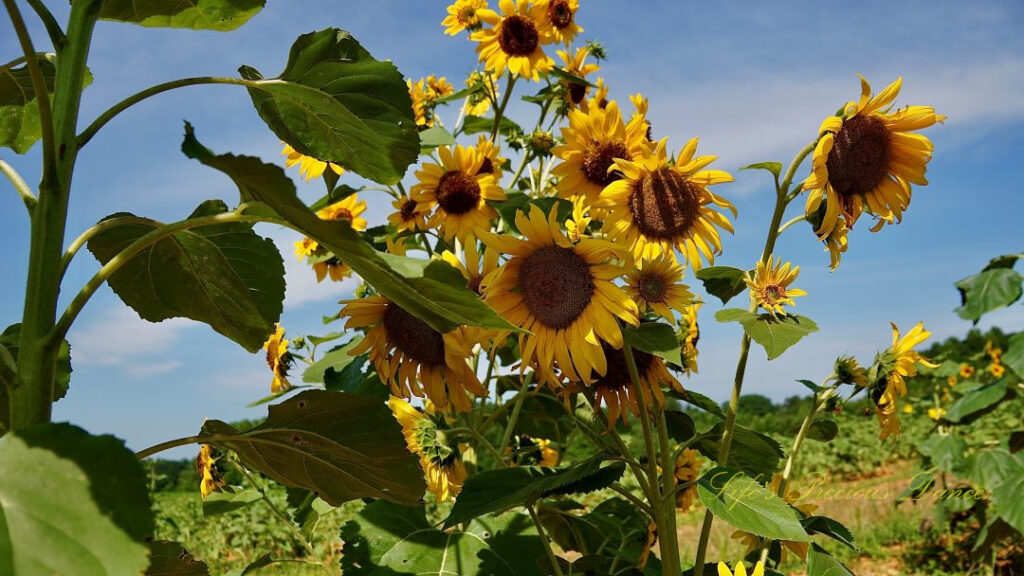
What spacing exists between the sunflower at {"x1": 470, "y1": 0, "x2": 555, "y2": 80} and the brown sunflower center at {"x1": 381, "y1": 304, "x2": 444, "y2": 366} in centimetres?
114

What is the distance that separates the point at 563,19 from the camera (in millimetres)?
2395

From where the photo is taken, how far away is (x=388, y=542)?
54.5 inches

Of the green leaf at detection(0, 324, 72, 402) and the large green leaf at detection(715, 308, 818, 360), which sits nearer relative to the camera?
the green leaf at detection(0, 324, 72, 402)

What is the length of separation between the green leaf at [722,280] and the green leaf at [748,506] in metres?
0.37

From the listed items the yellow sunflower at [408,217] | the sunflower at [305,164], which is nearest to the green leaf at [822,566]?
the yellow sunflower at [408,217]

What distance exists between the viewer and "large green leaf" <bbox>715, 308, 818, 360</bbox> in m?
1.22

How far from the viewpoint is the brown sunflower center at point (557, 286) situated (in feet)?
3.73

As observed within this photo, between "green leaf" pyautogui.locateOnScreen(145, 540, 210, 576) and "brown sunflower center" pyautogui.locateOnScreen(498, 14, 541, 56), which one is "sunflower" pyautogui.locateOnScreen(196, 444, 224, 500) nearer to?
"green leaf" pyautogui.locateOnScreen(145, 540, 210, 576)

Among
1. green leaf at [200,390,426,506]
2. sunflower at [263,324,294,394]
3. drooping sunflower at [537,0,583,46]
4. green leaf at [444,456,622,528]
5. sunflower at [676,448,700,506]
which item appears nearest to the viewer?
green leaf at [200,390,426,506]

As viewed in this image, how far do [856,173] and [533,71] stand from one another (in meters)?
1.08

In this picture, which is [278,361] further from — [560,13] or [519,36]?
[560,13]

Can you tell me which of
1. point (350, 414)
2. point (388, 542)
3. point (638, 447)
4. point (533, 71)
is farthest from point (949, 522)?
point (350, 414)

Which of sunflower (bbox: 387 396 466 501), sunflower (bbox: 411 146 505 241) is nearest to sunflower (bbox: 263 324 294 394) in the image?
sunflower (bbox: 411 146 505 241)

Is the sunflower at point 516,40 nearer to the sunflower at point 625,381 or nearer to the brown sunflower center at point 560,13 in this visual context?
the brown sunflower center at point 560,13
